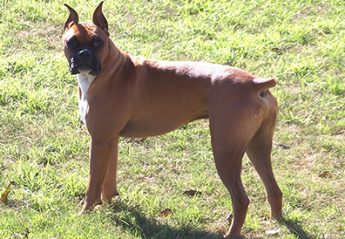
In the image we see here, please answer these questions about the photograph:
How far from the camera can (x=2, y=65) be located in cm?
886

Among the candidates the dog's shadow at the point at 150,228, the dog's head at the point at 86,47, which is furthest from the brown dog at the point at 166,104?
the dog's shadow at the point at 150,228

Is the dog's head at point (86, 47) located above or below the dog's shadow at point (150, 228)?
above

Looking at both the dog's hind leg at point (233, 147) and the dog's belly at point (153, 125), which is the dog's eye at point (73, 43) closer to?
the dog's belly at point (153, 125)

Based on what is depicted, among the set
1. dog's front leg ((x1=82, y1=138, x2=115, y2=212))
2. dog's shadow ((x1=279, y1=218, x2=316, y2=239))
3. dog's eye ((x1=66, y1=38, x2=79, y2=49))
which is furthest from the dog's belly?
dog's shadow ((x1=279, y1=218, x2=316, y2=239))

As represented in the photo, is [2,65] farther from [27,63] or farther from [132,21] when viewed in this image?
[132,21]

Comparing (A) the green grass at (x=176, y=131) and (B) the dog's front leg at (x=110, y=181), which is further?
(B) the dog's front leg at (x=110, y=181)

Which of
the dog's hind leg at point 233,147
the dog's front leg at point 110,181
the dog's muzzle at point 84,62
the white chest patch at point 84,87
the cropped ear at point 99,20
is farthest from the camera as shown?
the dog's front leg at point 110,181

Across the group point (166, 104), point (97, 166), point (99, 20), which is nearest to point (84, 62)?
point (99, 20)

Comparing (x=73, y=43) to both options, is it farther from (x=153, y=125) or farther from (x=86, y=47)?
(x=153, y=125)

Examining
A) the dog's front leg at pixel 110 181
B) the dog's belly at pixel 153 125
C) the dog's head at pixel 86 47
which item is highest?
the dog's head at pixel 86 47

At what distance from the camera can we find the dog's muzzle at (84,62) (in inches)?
235

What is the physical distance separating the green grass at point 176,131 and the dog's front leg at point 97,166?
12cm

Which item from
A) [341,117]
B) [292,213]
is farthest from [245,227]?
[341,117]

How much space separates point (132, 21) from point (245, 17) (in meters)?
1.31
